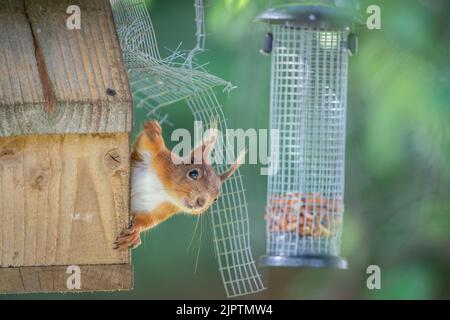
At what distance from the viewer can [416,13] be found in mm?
5379

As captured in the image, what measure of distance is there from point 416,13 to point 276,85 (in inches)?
54.4

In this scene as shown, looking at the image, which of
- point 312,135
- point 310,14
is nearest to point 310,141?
point 312,135

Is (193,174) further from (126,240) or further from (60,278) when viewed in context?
(60,278)

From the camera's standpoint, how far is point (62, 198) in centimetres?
262

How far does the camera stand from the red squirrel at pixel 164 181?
9.82 feet

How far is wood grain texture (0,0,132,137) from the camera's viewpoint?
2527mm

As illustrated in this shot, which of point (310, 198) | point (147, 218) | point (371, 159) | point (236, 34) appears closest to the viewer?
point (147, 218)

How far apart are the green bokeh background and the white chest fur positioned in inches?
76.1

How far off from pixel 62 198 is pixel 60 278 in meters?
0.20

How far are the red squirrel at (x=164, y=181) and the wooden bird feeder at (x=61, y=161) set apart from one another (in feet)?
1.07

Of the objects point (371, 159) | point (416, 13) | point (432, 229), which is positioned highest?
point (416, 13)

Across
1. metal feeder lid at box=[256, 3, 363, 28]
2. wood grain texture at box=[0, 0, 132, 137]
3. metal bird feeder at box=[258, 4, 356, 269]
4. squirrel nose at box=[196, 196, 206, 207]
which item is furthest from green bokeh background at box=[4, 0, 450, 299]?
wood grain texture at box=[0, 0, 132, 137]

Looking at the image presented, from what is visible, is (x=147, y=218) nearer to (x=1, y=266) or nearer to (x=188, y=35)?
(x=1, y=266)
